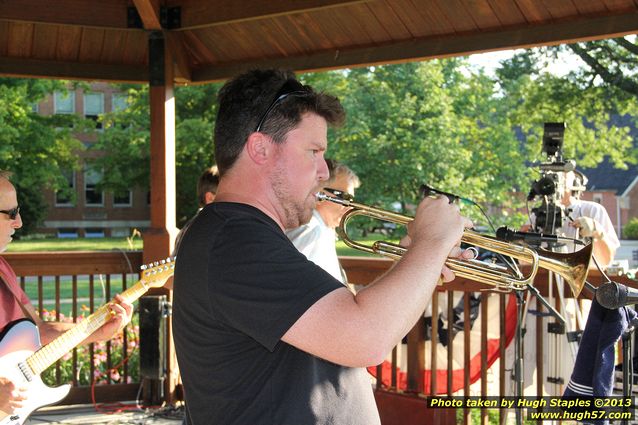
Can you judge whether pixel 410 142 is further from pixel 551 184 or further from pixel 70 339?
pixel 70 339

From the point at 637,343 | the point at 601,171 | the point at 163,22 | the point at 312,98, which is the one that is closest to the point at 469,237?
the point at 312,98

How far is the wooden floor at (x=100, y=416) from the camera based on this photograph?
4977 mm

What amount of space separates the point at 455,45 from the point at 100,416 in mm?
3524

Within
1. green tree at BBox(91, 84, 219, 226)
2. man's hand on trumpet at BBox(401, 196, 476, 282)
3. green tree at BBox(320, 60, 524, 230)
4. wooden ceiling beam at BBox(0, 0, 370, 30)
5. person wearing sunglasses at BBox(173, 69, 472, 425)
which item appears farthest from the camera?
green tree at BBox(91, 84, 219, 226)

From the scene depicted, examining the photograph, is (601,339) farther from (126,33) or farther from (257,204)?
(126,33)

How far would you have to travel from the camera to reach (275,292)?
156 cm

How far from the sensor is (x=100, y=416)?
508 cm

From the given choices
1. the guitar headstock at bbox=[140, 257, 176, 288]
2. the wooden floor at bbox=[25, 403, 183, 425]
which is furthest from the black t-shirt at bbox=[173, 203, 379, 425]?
the wooden floor at bbox=[25, 403, 183, 425]

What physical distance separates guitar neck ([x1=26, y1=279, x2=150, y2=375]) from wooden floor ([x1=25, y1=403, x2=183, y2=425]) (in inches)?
58.0

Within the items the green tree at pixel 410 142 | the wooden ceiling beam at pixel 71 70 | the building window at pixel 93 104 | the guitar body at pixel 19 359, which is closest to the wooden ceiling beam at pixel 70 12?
the wooden ceiling beam at pixel 71 70

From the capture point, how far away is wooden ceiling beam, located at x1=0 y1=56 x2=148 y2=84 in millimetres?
5676

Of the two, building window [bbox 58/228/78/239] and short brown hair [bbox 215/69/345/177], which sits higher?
short brown hair [bbox 215/69/345/177]

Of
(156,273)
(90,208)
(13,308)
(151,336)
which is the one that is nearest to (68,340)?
(13,308)

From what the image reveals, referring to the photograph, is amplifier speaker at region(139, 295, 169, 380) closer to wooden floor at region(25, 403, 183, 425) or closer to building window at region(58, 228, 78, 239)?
wooden floor at region(25, 403, 183, 425)
